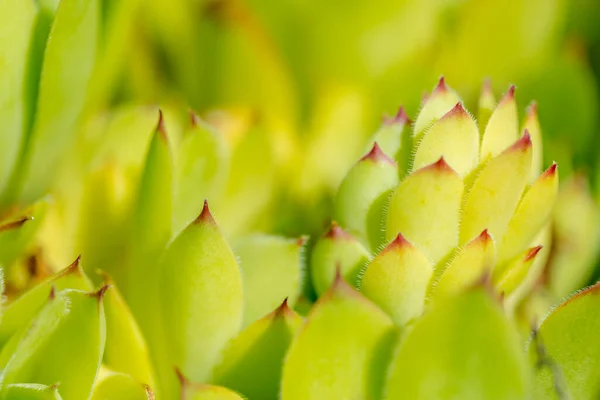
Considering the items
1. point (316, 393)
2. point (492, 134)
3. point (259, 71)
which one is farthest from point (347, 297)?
point (259, 71)

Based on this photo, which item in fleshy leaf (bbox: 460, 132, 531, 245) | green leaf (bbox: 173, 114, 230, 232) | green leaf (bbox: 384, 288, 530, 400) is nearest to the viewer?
green leaf (bbox: 384, 288, 530, 400)

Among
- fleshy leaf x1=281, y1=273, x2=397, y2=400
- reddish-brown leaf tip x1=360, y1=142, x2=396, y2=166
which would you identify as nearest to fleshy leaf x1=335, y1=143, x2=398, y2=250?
reddish-brown leaf tip x1=360, y1=142, x2=396, y2=166

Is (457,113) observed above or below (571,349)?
above

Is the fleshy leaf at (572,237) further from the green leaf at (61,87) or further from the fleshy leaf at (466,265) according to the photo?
the green leaf at (61,87)

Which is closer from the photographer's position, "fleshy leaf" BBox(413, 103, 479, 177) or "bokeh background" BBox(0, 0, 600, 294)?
"fleshy leaf" BBox(413, 103, 479, 177)

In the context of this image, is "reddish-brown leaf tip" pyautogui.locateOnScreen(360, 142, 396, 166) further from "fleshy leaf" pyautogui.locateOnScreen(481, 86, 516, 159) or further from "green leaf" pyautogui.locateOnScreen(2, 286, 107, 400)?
"green leaf" pyautogui.locateOnScreen(2, 286, 107, 400)

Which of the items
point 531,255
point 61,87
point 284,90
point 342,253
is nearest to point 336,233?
point 342,253

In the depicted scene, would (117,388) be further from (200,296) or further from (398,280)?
(398,280)
